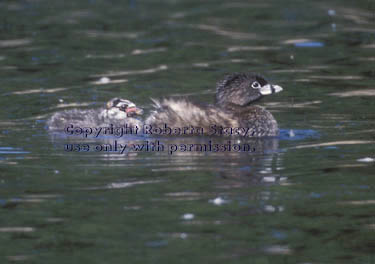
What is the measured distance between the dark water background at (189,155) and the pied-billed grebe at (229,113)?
36cm

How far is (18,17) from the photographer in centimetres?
2405

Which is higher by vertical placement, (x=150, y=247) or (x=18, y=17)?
(x=18, y=17)

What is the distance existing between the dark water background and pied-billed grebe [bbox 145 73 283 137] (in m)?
0.36

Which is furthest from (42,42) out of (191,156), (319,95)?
(191,156)

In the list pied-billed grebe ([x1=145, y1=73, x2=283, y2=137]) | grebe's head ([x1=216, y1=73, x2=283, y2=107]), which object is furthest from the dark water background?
grebe's head ([x1=216, y1=73, x2=283, y2=107])

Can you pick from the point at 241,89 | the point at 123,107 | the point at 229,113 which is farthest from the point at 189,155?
the point at 123,107

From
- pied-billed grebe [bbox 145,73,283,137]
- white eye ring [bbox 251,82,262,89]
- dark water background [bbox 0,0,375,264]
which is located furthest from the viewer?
white eye ring [bbox 251,82,262,89]

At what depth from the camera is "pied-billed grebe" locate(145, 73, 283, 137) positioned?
42.7ft

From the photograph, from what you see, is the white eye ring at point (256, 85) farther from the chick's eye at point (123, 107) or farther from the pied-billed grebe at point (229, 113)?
the chick's eye at point (123, 107)

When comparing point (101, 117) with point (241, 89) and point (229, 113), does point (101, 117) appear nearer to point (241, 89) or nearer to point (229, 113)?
point (229, 113)

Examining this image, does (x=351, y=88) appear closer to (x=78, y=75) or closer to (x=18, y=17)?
(x=78, y=75)

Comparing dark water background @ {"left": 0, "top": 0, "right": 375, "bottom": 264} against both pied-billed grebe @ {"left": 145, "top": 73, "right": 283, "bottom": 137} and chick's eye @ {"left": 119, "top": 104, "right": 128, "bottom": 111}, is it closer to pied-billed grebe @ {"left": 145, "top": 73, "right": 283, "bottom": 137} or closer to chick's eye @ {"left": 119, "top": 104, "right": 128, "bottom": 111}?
pied-billed grebe @ {"left": 145, "top": 73, "right": 283, "bottom": 137}

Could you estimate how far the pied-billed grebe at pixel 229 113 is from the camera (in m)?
13.0

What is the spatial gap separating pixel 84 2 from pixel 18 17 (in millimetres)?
3221
